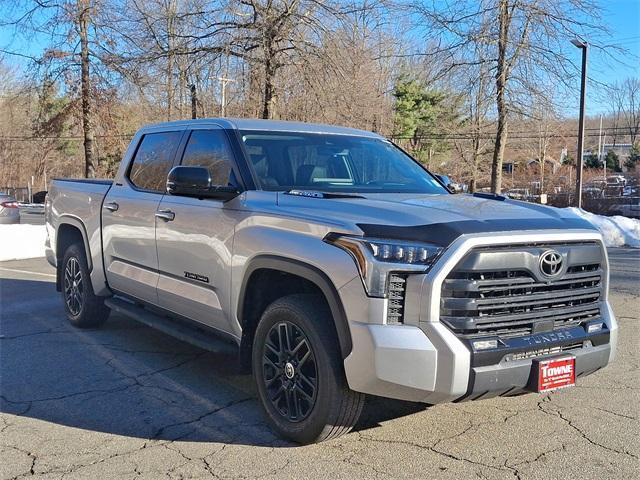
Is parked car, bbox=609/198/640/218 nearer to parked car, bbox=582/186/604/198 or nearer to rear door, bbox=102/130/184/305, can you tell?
parked car, bbox=582/186/604/198

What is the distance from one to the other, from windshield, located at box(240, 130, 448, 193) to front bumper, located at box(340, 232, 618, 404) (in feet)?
4.59

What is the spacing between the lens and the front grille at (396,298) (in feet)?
10.5

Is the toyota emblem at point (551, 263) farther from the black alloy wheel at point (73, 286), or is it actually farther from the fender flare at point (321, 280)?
the black alloy wheel at point (73, 286)

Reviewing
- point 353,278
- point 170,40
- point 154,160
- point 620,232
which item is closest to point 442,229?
point 353,278

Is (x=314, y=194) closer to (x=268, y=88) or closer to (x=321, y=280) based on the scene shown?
(x=321, y=280)

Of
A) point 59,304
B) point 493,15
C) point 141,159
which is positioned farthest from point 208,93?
point 141,159

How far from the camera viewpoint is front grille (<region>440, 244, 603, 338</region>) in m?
3.18

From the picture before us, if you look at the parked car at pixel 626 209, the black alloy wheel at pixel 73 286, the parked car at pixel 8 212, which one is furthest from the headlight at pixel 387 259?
the parked car at pixel 626 209

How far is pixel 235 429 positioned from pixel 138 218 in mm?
2172

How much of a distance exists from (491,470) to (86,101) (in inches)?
716

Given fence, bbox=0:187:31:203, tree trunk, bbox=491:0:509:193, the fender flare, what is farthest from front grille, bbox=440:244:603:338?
fence, bbox=0:187:31:203

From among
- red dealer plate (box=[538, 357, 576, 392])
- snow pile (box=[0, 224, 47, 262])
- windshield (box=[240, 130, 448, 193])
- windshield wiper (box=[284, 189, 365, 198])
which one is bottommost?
snow pile (box=[0, 224, 47, 262])

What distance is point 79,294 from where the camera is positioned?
21.3 ft

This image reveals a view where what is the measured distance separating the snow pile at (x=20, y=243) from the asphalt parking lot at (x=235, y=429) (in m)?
7.50
